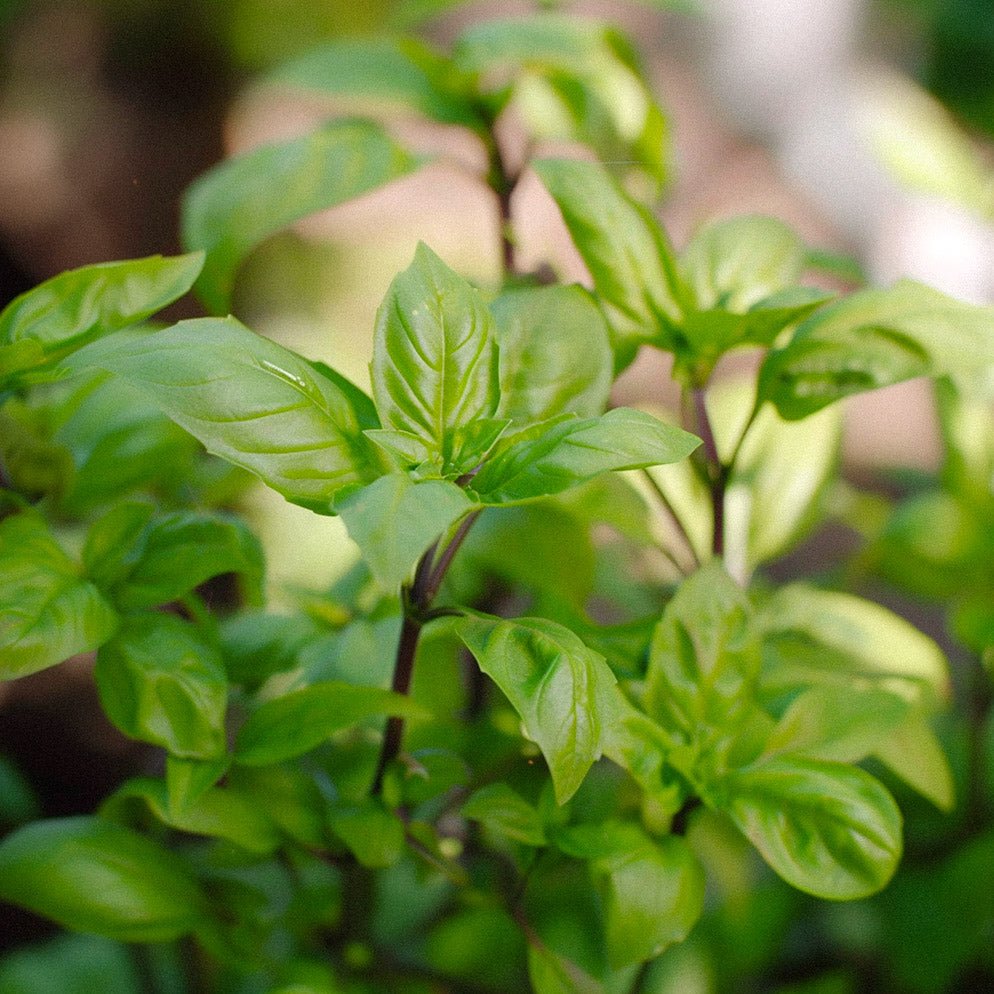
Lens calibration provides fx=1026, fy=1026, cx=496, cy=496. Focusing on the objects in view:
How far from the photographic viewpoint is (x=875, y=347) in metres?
0.48

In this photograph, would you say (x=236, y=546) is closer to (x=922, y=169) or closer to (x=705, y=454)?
(x=705, y=454)

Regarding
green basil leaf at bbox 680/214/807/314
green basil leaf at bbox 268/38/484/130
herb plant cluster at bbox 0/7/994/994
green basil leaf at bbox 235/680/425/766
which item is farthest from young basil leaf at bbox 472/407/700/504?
green basil leaf at bbox 268/38/484/130

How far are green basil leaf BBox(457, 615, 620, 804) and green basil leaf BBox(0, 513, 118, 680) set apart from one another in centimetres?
16

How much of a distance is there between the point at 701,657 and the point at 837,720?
0.08 meters

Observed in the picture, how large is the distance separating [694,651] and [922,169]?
69cm

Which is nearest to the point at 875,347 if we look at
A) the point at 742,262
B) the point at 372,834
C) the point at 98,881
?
the point at 742,262

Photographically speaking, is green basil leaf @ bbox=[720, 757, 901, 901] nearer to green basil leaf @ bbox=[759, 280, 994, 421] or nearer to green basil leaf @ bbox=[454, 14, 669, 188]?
green basil leaf @ bbox=[759, 280, 994, 421]

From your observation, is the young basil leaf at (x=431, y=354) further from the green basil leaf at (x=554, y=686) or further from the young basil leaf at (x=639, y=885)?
the young basil leaf at (x=639, y=885)

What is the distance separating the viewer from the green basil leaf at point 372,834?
45 centimetres

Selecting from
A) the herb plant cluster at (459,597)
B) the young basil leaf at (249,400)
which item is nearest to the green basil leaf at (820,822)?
the herb plant cluster at (459,597)

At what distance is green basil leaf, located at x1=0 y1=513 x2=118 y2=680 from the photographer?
1.29 feet

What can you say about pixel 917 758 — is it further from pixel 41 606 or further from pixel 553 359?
pixel 41 606

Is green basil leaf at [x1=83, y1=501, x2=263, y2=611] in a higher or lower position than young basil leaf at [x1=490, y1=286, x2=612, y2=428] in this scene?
lower

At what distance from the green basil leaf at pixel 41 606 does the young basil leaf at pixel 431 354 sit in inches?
6.0
